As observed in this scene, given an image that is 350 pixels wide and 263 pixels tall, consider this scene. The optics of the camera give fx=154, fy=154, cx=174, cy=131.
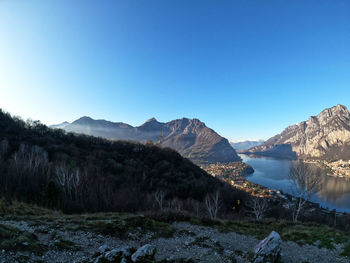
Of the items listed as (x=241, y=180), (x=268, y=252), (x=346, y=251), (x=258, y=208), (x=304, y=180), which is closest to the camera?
(x=268, y=252)

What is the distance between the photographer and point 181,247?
27.2 ft

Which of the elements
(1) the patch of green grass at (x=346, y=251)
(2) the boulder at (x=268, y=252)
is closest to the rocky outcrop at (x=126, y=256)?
(2) the boulder at (x=268, y=252)

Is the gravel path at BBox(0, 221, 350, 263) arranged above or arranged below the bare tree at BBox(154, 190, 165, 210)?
above

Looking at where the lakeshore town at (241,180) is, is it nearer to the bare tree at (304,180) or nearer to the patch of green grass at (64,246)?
the bare tree at (304,180)

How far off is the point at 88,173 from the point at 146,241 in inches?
1321

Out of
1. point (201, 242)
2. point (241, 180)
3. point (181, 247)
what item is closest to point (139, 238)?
point (181, 247)

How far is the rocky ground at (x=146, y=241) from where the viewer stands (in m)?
5.94

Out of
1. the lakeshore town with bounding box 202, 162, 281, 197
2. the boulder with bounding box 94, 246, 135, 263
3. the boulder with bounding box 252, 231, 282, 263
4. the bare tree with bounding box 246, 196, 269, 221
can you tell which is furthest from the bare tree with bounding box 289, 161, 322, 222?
the lakeshore town with bounding box 202, 162, 281, 197

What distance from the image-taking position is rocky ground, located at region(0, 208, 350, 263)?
19.5 feet

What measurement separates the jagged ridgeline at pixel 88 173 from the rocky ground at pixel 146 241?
14827mm

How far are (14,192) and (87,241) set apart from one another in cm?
2764

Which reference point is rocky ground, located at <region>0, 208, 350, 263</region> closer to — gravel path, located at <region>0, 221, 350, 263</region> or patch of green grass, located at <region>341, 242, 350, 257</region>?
gravel path, located at <region>0, 221, 350, 263</region>

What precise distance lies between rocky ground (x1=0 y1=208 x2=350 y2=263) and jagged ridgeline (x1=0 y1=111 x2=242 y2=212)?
14.8 metres

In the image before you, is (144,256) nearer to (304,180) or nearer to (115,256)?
(115,256)
